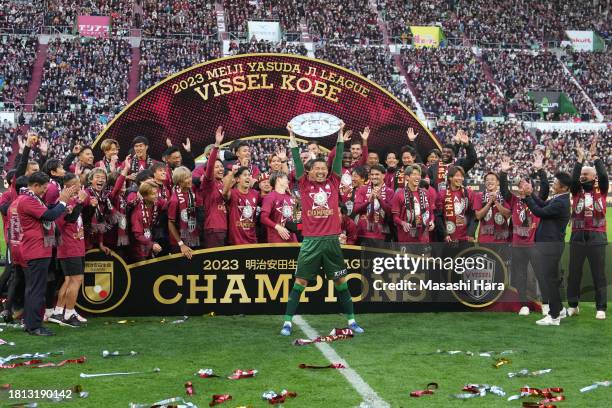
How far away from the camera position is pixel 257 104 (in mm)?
14000

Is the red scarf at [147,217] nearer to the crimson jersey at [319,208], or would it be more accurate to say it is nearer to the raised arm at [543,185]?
the crimson jersey at [319,208]

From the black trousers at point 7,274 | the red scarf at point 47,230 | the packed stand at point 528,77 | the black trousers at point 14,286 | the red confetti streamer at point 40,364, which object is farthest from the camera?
the packed stand at point 528,77

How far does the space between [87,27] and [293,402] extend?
48.0m

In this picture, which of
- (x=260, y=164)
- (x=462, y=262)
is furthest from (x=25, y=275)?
(x=260, y=164)

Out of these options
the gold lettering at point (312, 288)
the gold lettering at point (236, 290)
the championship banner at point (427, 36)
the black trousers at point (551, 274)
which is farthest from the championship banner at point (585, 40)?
the gold lettering at point (236, 290)

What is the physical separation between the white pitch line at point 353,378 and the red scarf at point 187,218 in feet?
6.43

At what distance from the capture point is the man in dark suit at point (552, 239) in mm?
9719

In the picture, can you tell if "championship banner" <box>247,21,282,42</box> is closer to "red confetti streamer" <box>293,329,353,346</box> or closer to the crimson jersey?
the crimson jersey

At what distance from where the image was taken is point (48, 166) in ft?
32.2

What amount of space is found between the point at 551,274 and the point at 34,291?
589 cm

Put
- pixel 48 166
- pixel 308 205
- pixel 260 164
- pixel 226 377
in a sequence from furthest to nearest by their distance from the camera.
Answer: pixel 260 164, pixel 48 166, pixel 308 205, pixel 226 377

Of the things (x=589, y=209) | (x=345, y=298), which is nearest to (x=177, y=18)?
(x=589, y=209)

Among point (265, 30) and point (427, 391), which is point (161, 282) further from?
point (265, 30)

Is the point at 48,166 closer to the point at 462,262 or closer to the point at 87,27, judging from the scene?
the point at 462,262
